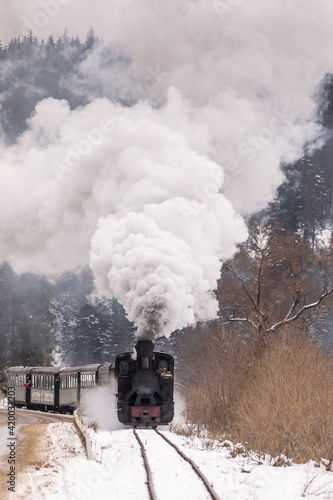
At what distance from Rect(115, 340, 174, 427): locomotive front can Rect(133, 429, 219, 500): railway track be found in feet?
7.57

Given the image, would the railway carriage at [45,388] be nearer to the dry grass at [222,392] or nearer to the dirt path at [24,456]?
the dry grass at [222,392]

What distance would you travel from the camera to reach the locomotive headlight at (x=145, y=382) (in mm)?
18422

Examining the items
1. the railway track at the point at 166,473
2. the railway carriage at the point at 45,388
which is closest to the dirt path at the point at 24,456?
the railway track at the point at 166,473

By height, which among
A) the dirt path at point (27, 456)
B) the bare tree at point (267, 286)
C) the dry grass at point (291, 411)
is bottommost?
the dirt path at point (27, 456)

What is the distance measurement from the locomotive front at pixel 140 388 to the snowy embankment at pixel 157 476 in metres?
3.22

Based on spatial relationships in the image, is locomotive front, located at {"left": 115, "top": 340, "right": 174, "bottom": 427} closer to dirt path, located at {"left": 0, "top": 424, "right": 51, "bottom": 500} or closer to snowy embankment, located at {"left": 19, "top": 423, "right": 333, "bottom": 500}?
dirt path, located at {"left": 0, "top": 424, "right": 51, "bottom": 500}

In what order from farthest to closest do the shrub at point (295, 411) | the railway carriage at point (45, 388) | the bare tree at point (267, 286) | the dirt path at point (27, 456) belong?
the railway carriage at point (45, 388) < the bare tree at point (267, 286) < the shrub at point (295, 411) < the dirt path at point (27, 456)

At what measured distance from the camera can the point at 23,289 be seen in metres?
48.9

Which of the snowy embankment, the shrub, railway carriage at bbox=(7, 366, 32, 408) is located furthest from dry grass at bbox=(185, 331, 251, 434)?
railway carriage at bbox=(7, 366, 32, 408)

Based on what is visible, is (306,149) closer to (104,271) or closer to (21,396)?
(21,396)

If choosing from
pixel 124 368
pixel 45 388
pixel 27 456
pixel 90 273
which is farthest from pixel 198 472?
pixel 90 273

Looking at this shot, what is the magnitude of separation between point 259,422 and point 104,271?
9.11 metres

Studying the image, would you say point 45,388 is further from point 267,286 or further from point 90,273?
point 90,273

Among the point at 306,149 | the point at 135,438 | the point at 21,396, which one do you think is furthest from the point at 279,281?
the point at 306,149
